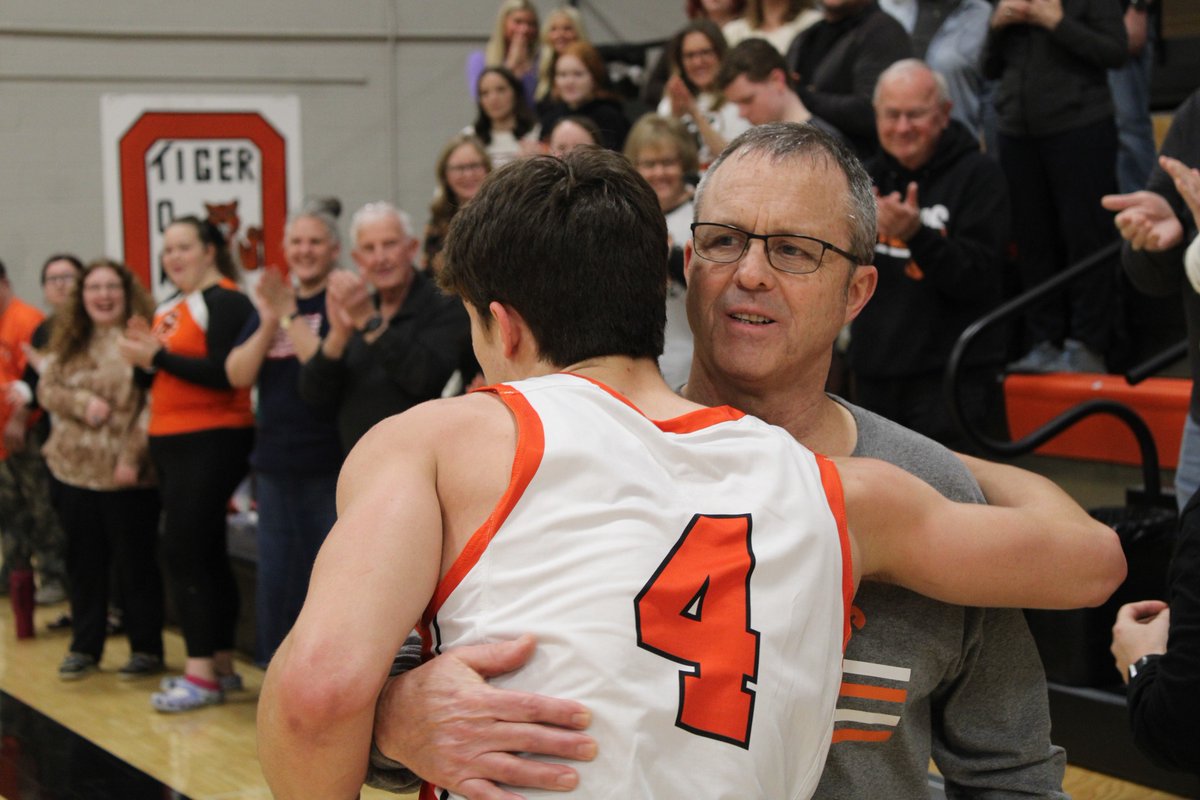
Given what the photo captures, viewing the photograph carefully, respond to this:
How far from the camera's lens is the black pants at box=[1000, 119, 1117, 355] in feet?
17.0

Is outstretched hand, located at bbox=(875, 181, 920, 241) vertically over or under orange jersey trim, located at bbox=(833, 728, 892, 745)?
over

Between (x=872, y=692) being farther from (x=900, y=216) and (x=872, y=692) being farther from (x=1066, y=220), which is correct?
(x=1066, y=220)

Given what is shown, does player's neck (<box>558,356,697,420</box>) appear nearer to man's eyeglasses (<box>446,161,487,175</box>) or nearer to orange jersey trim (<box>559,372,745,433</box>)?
orange jersey trim (<box>559,372,745,433</box>)

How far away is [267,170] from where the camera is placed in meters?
9.94

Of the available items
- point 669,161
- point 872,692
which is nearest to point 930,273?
point 669,161

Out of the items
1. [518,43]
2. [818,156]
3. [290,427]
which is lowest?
[290,427]

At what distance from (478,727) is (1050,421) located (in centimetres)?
358

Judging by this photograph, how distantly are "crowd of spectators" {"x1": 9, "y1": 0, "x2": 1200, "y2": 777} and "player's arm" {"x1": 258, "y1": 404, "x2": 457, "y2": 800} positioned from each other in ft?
8.97

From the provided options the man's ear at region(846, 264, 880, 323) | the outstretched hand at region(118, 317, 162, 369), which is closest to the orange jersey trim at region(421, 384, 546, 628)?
the man's ear at region(846, 264, 880, 323)

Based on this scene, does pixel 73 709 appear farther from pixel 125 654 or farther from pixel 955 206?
pixel 955 206

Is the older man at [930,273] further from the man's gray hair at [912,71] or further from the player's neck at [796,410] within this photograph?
the player's neck at [796,410]

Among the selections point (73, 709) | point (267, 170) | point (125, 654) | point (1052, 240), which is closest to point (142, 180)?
point (267, 170)

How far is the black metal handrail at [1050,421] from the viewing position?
4121 mm

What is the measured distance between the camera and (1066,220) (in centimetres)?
524
